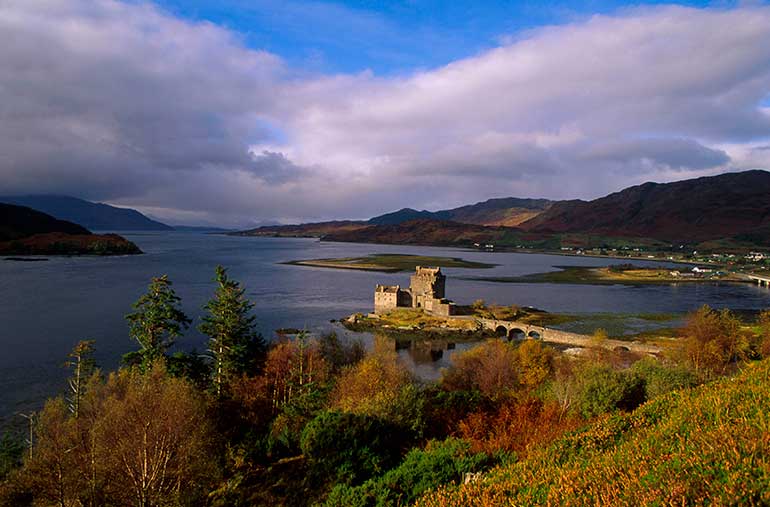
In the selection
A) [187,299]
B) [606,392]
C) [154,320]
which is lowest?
[187,299]

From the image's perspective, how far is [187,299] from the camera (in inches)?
2768

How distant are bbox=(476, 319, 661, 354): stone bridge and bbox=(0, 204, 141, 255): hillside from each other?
430ft

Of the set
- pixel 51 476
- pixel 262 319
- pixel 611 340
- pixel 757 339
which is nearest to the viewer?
pixel 51 476

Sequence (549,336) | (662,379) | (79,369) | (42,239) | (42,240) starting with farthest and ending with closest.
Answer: (42,239)
(42,240)
(549,336)
(79,369)
(662,379)

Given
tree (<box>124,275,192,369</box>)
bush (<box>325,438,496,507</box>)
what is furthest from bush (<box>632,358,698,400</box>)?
tree (<box>124,275,192,369</box>)

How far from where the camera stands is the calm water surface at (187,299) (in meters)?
41.3

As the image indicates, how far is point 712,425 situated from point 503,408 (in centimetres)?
1094

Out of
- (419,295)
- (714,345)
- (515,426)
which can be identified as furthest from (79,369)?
(419,295)

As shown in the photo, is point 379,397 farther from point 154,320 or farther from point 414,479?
point 154,320

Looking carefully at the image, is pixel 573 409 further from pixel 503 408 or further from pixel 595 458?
pixel 595 458

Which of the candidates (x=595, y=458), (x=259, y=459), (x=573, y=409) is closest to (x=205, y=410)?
(x=259, y=459)

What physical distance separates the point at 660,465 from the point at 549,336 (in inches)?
2001

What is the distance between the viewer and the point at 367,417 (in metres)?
15.8

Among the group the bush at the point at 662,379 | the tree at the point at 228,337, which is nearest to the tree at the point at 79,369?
the tree at the point at 228,337
